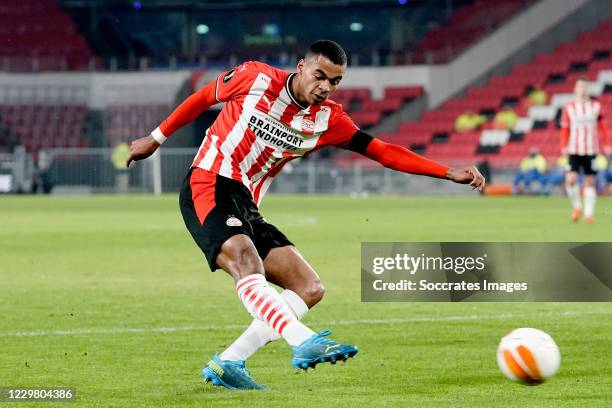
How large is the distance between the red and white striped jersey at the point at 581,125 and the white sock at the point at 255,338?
15.5 meters

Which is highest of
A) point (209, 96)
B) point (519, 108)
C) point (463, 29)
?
point (463, 29)

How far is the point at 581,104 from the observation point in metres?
22.2

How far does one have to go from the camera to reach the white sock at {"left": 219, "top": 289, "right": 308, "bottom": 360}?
641 centimetres

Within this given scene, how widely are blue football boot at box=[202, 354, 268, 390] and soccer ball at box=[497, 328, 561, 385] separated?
1172 mm

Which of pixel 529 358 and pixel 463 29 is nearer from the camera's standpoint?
pixel 529 358

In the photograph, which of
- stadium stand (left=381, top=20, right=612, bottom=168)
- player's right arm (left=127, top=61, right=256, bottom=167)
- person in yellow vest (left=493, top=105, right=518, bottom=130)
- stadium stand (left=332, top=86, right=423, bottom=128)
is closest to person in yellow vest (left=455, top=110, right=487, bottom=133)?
stadium stand (left=381, top=20, right=612, bottom=168)

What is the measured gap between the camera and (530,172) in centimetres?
3753

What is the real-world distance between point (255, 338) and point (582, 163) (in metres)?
16.3

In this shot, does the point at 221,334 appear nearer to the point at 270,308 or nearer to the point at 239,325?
the point at 239,325

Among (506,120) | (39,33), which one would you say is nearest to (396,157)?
(506,120)

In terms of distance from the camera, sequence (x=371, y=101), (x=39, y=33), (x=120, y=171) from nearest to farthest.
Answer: (x=120, y=171) < (x=371, y=101) < (x=39, y=33)

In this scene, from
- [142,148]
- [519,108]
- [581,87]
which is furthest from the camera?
[519,108]

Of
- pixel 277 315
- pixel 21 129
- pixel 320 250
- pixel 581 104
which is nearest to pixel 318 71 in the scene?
pixel 277 315

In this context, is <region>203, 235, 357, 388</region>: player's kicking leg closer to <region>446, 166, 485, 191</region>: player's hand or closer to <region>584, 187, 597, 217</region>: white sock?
<region>446, 166, 485, 191</region>: player's hand
